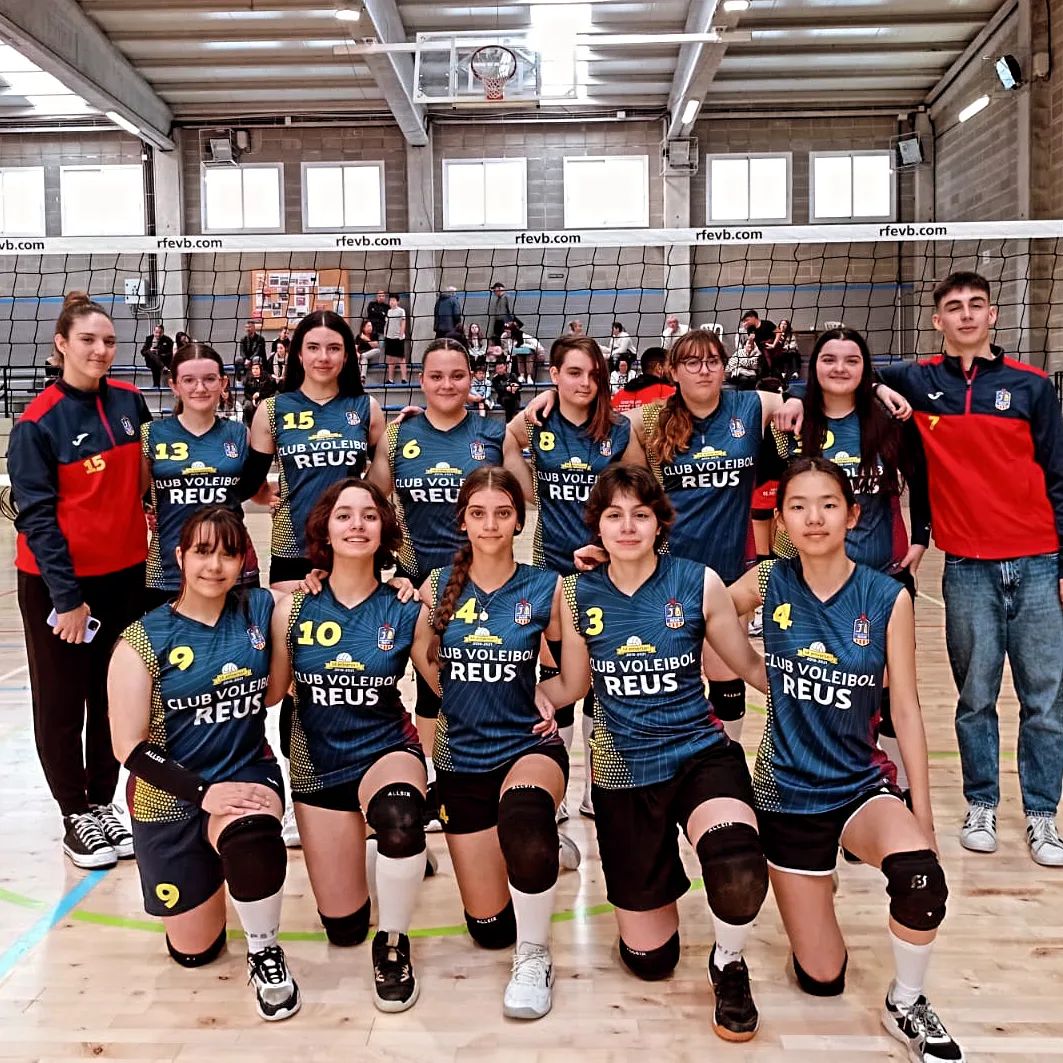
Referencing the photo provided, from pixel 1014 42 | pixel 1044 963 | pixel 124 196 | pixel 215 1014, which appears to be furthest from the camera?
pixel 124 196

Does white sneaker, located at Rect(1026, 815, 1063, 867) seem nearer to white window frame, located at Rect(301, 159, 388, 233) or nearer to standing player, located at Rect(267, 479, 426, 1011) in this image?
standing player, located at Rect(267, 479, 426, 1011)

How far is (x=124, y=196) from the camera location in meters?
18.5

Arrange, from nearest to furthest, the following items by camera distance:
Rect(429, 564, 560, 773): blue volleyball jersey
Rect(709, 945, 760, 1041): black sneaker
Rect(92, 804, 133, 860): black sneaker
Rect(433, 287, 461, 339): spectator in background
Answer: Rect(709, 945, 760, 1041): black sneaker → Rect(429, 564, 560, 773): blue volleyball jersey → Rect(92, 804, 133, 860): black sneaker → Rect(433, 287, 461, 339): spectator in background

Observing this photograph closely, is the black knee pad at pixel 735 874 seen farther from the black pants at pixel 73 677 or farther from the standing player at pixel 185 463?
the black pants at pixel 73 677

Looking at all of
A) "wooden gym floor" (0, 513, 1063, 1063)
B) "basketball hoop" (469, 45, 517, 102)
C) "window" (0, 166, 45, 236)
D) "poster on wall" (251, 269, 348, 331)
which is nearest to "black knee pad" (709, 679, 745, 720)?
"wooden gym floor" (0, 513, 1063, 1063)

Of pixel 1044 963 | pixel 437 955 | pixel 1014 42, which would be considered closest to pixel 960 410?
pixel 1044 963

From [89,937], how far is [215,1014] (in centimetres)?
64

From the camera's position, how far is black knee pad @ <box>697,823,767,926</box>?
8.11 feet

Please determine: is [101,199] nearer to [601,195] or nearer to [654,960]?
[601,195]

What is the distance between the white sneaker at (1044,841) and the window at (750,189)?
15806mm

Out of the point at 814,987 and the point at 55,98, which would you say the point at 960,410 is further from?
the point at 55,98

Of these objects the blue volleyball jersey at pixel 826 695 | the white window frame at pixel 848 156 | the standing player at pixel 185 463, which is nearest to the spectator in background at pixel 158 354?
the white window frame at pixel 848 156

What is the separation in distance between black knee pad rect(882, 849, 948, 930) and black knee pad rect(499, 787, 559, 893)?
77cm

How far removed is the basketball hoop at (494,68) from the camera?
11.7 m
